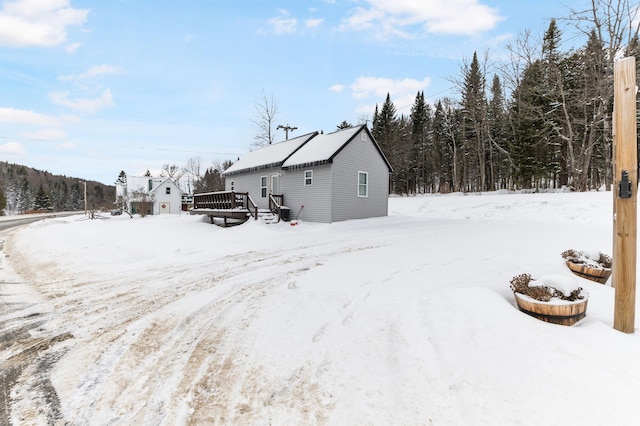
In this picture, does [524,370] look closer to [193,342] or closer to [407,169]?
[193,342]

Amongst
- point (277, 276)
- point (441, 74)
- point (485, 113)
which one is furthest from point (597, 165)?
point (277, 276)

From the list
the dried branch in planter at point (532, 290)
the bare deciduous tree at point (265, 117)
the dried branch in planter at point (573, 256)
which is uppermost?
the bare deciduous tree at point (265, 117)

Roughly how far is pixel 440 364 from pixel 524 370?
707 millimetres

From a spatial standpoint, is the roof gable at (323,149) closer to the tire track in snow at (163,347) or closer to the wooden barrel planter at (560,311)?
the tire track in snow at (163,347)

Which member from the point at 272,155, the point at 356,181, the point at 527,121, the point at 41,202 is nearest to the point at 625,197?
the point at 356,181

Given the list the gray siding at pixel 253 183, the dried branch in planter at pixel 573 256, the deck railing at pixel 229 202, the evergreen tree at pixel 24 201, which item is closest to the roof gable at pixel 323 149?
the gray siding at pixel 253 183

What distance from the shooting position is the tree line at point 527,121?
18188 millimetres

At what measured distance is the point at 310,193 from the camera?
16.2 m

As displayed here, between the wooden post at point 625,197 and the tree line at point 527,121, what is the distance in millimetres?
19284

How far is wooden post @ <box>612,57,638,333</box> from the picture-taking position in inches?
130

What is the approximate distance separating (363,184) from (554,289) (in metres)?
13.7

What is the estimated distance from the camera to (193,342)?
3557 mm

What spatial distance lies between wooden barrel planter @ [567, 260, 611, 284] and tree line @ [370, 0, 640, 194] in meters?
17.8

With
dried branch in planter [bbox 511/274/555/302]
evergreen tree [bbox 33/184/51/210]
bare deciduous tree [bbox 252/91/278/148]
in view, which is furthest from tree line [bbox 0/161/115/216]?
dried branch in planter [bbox 511/274/555/302]
